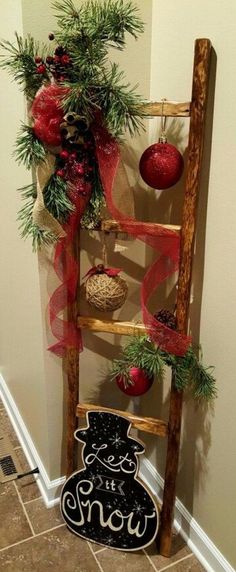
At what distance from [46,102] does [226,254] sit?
1.81 ft

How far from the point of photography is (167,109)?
1003 millimetres

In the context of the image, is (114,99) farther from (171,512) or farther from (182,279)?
(171,512)

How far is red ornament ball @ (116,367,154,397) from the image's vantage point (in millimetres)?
1198

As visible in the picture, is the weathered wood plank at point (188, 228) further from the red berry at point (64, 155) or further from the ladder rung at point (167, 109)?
the red berry at point (64, 155)

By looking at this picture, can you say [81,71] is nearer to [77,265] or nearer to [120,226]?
[120,226]

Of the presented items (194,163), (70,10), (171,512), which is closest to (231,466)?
(171,512)

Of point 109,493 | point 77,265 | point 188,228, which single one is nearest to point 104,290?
point 77,265

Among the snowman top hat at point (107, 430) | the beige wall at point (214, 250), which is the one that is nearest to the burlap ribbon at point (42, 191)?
the beige wall at point (214, 250)

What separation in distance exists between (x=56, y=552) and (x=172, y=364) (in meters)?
0.76

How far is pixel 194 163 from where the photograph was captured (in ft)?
3.33

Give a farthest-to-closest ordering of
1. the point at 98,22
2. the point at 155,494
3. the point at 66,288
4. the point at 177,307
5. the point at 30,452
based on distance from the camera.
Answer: the point at 30,452, the point at 155,494, the point at 66,288, the point at 177,307, the point at 98,22

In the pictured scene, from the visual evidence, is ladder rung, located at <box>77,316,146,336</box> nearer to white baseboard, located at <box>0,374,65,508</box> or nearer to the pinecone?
the pinecone

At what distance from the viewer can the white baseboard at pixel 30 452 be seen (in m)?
1.57

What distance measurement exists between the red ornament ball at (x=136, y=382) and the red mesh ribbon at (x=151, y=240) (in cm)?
10
